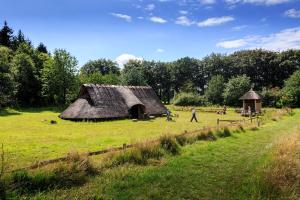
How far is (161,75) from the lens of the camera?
89.8 metres

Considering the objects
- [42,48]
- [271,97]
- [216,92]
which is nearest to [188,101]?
[216,92]

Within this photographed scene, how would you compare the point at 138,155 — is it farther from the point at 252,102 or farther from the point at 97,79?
the point at 97,79

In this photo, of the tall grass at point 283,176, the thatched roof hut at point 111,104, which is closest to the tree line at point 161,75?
A: the thatched roof hut at point 111,104

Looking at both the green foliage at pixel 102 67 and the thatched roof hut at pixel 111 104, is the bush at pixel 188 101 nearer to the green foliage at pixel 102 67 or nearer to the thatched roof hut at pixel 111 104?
the thatched roof hut at pixel 111 104

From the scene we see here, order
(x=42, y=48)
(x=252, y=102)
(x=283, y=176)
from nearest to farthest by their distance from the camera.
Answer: (x=283, y=176) → (x=252, y=102) → (x=42, y=48)

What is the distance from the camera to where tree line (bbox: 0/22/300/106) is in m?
54.1

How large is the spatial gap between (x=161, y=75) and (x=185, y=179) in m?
80.4

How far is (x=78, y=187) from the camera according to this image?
29.0ft

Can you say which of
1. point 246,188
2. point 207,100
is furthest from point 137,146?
point 207,100

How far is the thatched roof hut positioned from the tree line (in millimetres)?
10697

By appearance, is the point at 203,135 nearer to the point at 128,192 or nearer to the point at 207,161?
the point at 207,161

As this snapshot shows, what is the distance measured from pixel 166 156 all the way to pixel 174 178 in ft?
9.49

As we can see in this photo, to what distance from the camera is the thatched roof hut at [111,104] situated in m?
34.0

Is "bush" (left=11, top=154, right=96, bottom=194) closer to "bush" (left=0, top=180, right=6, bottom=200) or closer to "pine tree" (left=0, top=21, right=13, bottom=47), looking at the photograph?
"bush" (left=0, top=180, right=6, bottom=200)
